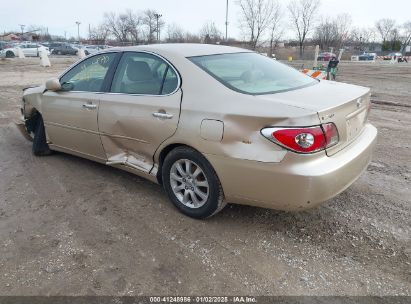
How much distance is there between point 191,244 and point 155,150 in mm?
998

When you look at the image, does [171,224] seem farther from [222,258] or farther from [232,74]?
[232,74]

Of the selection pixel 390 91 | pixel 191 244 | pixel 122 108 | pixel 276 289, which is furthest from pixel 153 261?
pixel 390 91

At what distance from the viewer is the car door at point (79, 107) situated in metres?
4.25

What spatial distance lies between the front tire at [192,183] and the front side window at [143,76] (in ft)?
2.16

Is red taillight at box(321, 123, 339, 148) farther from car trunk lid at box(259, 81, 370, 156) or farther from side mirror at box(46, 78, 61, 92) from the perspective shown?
side mirror at box(46, 78, 61, 92)

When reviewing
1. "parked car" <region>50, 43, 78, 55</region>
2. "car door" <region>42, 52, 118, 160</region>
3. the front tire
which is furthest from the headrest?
"parked car" <region>50, 43, 78, 55</region>

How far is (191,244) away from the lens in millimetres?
3137

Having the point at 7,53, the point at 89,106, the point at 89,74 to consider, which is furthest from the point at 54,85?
the point at 7,53

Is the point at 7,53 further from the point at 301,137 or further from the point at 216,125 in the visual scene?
the point at 301,137

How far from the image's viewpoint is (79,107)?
437 cm

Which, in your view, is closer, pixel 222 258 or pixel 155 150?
pixel 222 258

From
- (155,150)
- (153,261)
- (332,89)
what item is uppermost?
(332,89)

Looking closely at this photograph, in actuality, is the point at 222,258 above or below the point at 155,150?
below

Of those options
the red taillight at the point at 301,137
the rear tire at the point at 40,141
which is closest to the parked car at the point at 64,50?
the rear tire at the point at 40,141
